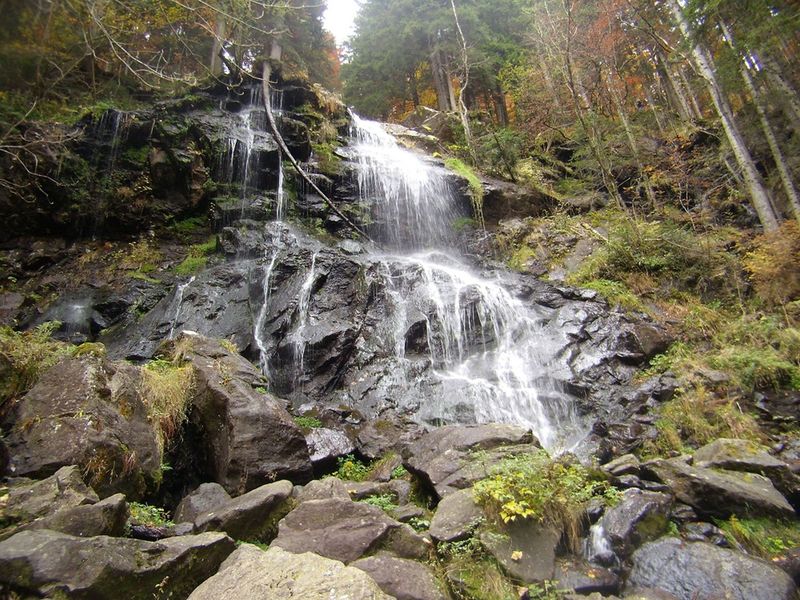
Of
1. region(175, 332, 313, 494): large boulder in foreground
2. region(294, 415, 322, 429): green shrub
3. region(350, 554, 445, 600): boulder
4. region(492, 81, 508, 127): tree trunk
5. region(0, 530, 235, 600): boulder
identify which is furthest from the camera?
region(492, 81, 508, 127): tree trunk

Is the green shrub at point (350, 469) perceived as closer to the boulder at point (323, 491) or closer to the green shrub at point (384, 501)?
the green shrub at point (384, 501)

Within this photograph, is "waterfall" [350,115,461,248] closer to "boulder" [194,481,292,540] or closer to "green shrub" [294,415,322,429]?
"green shrub" [294,415,322,429]

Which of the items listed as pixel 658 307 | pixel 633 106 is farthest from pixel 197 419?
pixel 633 106

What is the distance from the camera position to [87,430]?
402 cm

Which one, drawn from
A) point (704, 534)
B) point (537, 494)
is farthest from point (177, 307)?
point (704, 534)

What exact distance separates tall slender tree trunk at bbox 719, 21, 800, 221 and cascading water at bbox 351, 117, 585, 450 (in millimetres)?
6424

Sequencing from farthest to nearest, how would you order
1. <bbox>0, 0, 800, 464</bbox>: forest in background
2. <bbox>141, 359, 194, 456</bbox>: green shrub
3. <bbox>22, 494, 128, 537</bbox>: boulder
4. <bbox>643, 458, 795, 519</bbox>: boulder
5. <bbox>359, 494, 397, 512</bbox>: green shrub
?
<bbox>0, 0, 800, 464</bbox>: forest in background → <bbox>141, 359, 194, 456</bbox>: green shrub → <bbox>359, 494, 397, 512</bbox>: green shrub → <bbox>643, 458, 795, 519</bbox>: boulder → <bbox>22, 494, 128, 537</bbox>: boulder

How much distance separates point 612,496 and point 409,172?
13103 millimetres

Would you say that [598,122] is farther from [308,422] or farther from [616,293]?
[308,422]

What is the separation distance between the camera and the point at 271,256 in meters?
10.8

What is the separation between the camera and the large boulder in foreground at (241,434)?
500cm

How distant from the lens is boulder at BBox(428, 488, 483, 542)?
3627 mm

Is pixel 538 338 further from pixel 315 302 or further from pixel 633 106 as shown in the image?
pixel 633 106

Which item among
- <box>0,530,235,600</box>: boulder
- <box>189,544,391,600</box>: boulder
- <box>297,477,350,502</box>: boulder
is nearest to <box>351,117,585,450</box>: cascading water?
<box>297,477,350,502</box>: boulder
